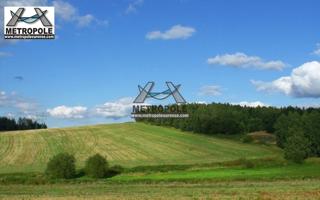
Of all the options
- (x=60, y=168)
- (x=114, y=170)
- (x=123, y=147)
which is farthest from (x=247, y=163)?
(x=60, y=168)

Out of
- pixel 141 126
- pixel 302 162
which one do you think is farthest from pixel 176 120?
pixel 302 162

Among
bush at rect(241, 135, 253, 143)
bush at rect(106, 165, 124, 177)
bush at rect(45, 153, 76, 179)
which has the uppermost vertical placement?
bush at rect(241, 135, 253, 143)

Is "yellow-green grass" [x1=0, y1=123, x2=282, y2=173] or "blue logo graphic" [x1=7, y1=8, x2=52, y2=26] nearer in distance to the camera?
"blue logo graphic" [x1=7, y1=8, x2=52, y2=26]

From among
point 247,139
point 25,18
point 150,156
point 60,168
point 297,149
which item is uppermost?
point 25,18

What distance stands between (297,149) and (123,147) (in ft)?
124

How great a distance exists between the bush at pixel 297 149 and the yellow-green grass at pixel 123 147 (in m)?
5.41

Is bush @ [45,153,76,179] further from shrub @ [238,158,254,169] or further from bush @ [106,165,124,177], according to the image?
shrub @ [238,158,254,169]

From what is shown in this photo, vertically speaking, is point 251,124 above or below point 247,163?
above

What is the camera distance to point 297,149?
11700 cm

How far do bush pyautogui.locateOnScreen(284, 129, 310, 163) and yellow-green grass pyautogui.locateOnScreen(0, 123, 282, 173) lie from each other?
5.41 m

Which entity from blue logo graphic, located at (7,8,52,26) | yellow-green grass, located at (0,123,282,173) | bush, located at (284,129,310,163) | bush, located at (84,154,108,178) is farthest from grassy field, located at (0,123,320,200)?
blue logo graphic, located at (7,8,52,26)

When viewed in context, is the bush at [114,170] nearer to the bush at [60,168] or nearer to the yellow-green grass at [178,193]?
the bush at [60,168]

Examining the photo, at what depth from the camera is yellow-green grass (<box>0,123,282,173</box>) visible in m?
109

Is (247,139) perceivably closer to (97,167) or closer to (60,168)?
(97,167)
